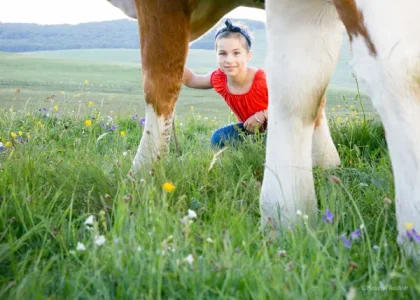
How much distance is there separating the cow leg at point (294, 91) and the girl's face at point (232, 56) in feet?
6.75

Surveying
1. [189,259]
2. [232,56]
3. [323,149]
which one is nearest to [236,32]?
[232,56]

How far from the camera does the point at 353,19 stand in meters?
1.59

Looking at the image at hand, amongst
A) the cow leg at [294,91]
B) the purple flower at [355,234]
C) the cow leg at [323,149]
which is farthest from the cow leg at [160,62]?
the purple flower at [355,234]

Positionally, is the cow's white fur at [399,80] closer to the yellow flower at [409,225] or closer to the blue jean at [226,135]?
the yellow flower at [409,225]

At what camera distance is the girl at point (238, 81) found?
4254mm

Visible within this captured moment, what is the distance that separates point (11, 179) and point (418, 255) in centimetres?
152

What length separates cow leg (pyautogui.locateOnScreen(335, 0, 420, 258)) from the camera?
1.51 meters

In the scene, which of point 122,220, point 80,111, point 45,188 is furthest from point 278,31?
point 80,111

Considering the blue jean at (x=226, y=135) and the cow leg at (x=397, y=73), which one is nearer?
the cow leg at (x=397, y=73)

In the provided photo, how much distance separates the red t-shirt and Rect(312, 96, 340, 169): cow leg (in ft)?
3.54

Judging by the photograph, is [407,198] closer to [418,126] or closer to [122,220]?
[418,126]

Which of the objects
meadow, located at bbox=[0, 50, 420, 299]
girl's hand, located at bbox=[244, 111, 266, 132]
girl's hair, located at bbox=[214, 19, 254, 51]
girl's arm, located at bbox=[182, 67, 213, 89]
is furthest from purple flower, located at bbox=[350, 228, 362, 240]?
girl's arm, located at bbox=[182, 67, 213, 89]

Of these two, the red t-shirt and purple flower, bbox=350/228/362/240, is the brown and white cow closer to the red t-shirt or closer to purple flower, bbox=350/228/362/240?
purple flower, bbox=350/228/362/240

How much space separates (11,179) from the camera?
2.44m
